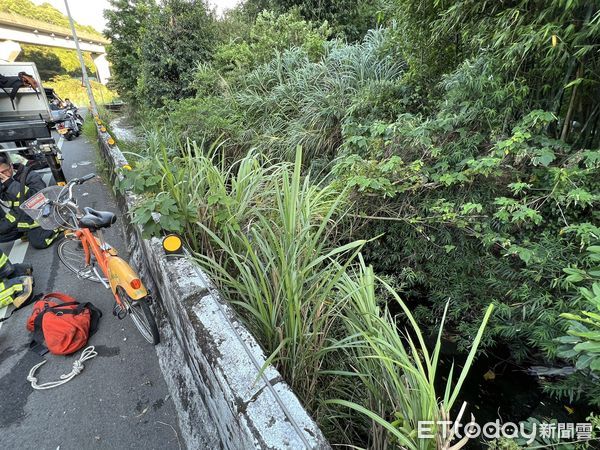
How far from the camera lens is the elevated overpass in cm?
2165

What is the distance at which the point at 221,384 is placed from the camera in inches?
47.6

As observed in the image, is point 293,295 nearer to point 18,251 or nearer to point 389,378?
point 389,378

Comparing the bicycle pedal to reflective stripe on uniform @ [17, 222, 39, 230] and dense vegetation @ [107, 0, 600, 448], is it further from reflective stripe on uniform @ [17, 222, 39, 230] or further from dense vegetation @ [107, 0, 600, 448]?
reflective stripe on uniform @ [17, 222, 39, 230]

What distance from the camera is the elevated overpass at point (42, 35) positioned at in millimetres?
21645

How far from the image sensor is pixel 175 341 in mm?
2223

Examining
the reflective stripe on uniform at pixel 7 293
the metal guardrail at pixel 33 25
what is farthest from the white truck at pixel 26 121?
the metal guardrail at pixel 33 25

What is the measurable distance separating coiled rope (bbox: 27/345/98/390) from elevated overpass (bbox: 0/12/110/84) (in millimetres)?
19876

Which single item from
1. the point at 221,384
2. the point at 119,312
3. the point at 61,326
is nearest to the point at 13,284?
the point at 61,326

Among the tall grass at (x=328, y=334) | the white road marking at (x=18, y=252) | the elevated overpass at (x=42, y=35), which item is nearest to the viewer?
the tall grass at (x=328, y=334)

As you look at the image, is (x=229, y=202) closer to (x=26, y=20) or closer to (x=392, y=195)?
(x=392, y=195)

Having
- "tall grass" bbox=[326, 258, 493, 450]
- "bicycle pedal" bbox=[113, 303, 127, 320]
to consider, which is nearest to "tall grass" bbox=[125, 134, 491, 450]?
"tall grass" bbox=[326, 258, 493, 450]

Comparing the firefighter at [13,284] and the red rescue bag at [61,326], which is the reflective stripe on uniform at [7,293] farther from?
the red rescue bag at [61,326]

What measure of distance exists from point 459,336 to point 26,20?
1402 inches

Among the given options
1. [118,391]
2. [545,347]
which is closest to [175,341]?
[118,391]
